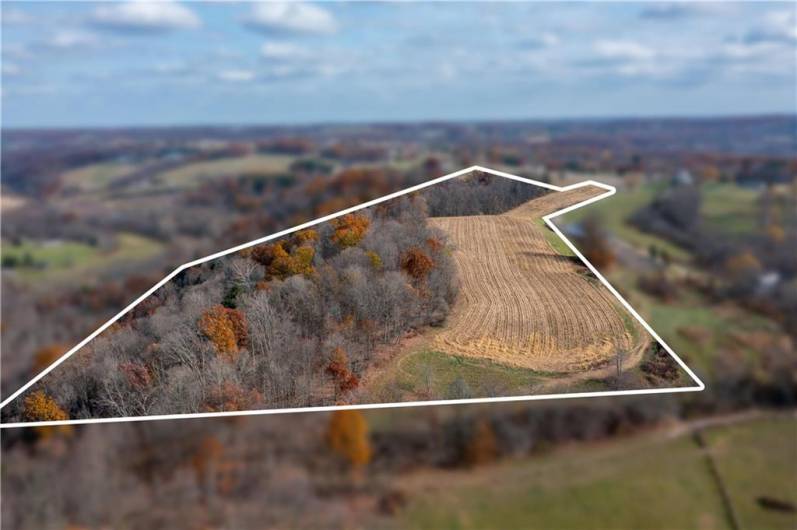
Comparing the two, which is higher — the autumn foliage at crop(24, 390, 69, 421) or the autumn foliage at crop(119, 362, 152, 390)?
the autumn foliage at crop(119, 362, 152, 390)

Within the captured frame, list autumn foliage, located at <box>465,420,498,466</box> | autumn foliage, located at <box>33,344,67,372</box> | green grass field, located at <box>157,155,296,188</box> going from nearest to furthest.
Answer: autumn foliage, located at <box>465,420,498,466</box>, autumn foliage, located at <box>33,344,67,372</box>, green grass field, located at <box>157,155,296,188</box>

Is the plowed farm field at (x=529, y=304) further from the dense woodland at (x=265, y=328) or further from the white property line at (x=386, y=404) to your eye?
the dense woodland at (x=265, y=328)

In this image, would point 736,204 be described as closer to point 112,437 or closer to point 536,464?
point 536,464

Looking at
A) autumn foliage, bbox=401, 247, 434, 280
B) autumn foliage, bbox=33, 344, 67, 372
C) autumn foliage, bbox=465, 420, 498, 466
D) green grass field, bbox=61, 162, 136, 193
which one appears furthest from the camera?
green grass field, bbox=61, 162, 136, 193

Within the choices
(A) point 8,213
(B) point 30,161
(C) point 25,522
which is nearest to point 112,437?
(C) point 25,522

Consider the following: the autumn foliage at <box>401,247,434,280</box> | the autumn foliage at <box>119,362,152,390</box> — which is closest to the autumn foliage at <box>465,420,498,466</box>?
the autumn foliage at <box>401,247,434,280</box>

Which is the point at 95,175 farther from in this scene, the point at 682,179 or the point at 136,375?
the point at 136,375

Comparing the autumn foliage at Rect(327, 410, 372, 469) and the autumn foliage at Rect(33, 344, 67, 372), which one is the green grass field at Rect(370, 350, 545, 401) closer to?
the autumn foliage at Rect(327, 410, 372, 469)
